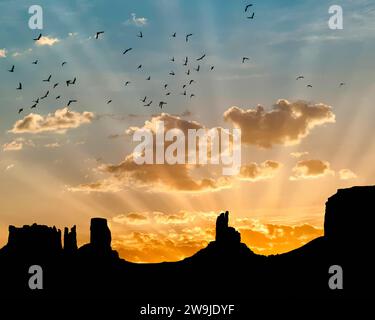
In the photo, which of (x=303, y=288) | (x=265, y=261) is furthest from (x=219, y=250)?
(x=303, y=288)

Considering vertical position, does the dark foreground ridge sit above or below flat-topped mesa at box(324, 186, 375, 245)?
below

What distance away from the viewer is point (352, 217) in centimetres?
18012

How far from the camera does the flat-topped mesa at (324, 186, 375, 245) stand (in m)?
178

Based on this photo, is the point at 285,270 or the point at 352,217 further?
the point at 352,217

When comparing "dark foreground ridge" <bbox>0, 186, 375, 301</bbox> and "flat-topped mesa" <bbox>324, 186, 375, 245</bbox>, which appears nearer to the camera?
"dark foreground ridge" <bbox>0, 186, 375, 301</bbox>

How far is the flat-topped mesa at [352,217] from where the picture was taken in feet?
584

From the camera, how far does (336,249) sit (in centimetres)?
17138

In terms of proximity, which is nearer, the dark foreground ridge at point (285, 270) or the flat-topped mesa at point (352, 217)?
the dark foreground ridge at point (285, 270)

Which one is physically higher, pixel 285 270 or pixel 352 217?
pixel 352 217

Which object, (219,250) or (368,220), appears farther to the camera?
(219,250)

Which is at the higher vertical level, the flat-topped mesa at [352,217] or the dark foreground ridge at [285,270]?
the flat-topped mesa at [352,217]
